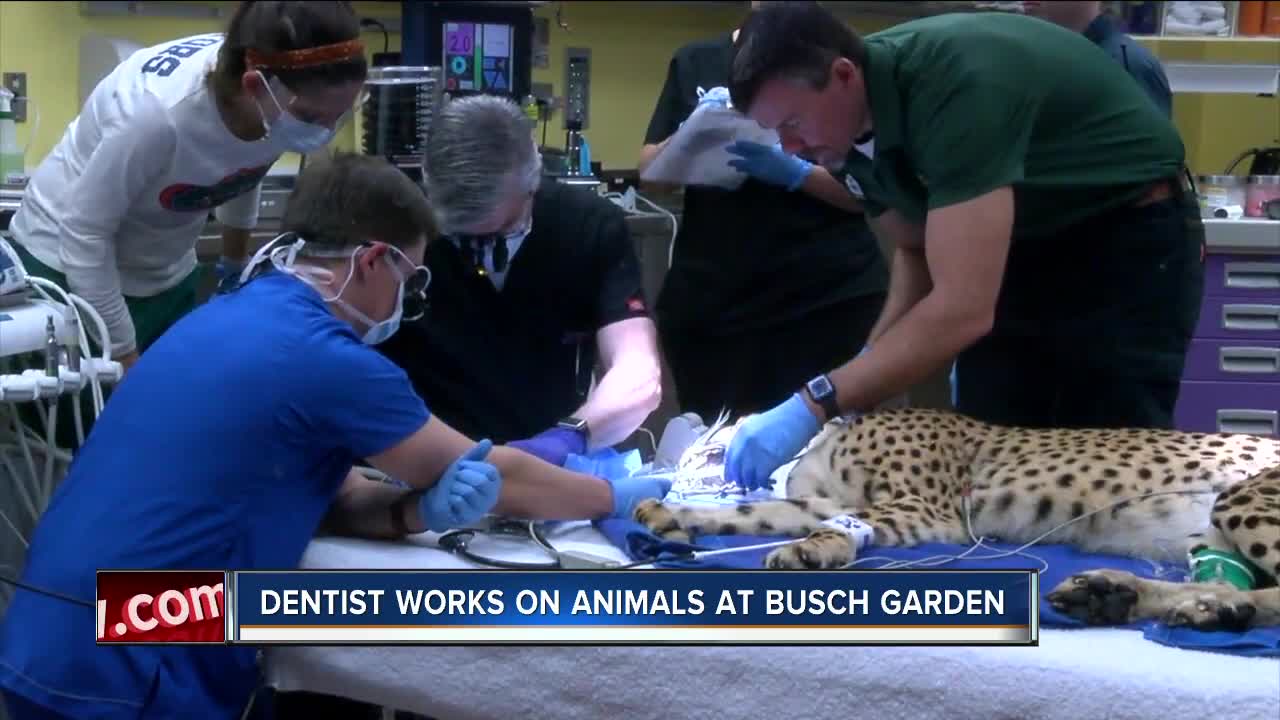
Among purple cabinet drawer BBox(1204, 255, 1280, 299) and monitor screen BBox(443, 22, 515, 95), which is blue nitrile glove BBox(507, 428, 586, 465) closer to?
monitor screen BBox(443, 22, 515, 95)

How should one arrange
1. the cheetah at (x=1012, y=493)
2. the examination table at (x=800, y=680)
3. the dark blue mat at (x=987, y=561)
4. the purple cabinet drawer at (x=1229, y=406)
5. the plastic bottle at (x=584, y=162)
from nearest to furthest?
the examination table at (x=800, y=680), the dark blue mat at (x=987, y=561), the cheetah at (x=1012, y=493), the purple cabinet drawer at (x=1229, y=406), the plastic bottle at (x=584, y=162)

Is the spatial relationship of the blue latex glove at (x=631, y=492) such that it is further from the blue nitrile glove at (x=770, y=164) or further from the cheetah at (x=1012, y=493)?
the blue nitrile glove at (x=770, y=164)

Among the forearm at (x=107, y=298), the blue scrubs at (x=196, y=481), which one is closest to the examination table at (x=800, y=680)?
the blue scrubs at (x=196, y=481)

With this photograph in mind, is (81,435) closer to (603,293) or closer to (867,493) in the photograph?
(603,293)

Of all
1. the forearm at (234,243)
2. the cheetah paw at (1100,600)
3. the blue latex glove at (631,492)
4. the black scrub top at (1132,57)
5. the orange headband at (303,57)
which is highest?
the orange headband at (303,57)

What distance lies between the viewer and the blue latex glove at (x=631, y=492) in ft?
6.23

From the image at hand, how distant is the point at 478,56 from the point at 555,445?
1461 mm

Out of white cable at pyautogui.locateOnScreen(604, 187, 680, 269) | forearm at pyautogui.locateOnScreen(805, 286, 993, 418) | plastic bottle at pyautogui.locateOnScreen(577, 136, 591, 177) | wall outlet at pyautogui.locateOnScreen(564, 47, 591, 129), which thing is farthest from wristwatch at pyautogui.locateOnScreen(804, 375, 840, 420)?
wall outlet at pyautogui.locateOnScreen(564, 47, 591, 129)

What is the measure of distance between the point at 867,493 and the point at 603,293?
572mm

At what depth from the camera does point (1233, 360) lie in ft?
12.6

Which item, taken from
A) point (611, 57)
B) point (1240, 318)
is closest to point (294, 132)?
Result: point (1240, 318)

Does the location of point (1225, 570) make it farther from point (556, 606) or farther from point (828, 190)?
point (828, 190)

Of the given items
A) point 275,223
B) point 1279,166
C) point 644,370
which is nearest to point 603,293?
point 644,370

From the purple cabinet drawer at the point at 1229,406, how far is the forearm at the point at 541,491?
243 cm
